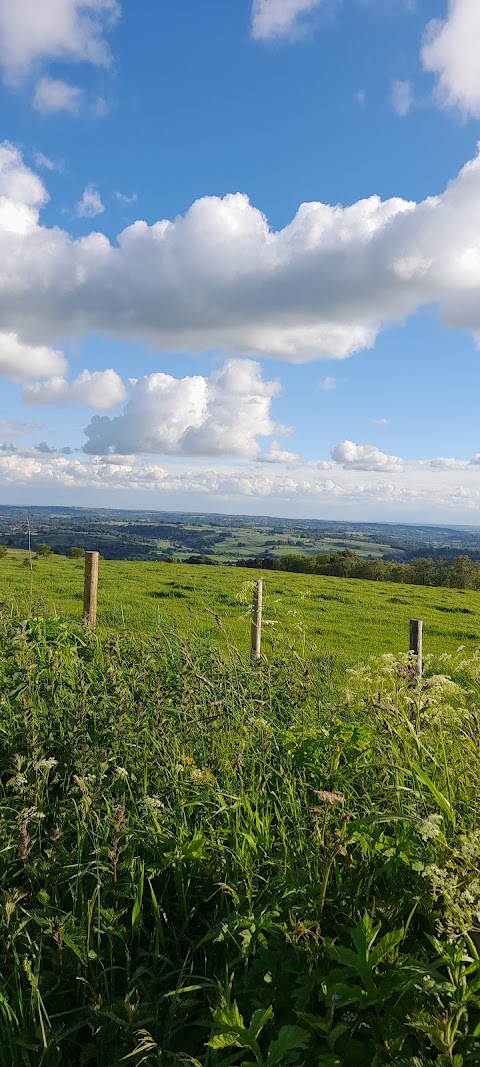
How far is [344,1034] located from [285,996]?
0.33 m

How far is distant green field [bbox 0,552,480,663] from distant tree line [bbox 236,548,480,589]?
12.6 meters

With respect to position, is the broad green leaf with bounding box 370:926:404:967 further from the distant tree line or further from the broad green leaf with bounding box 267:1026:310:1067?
the distant tree line

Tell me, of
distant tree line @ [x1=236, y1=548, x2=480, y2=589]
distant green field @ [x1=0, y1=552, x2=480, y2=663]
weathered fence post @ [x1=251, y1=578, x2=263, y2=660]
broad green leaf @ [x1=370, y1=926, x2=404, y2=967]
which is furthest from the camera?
distant tree line @ [x1=236, y1=548, x2=480, y2=589]

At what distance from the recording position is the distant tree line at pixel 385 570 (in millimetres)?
53531

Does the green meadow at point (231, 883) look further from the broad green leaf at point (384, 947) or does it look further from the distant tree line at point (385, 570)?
the distant tree line at point (385, 570)

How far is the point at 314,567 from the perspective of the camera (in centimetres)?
5675

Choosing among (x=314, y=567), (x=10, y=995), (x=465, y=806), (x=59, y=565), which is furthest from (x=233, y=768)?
(x=314, y=567)

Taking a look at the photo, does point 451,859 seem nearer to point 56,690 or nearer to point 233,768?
point 233,768

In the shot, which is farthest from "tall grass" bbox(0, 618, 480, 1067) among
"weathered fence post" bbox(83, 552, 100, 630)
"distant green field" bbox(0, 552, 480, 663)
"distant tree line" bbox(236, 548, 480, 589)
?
"distant tree line" bbox(236, 548, 480, 589)

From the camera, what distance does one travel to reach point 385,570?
5525 cm

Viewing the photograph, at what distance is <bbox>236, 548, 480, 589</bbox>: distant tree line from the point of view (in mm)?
53531

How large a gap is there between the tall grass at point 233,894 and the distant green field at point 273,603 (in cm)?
1191

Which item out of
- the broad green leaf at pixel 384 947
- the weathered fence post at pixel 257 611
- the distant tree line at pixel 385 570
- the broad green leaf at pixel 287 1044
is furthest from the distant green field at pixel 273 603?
the broad green leaf at pixel 287 1044

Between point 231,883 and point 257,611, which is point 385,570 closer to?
point 257,611
